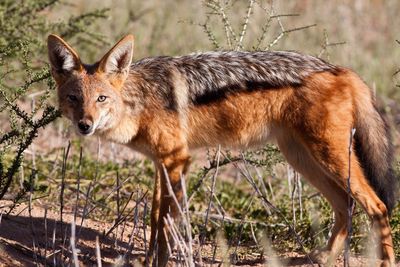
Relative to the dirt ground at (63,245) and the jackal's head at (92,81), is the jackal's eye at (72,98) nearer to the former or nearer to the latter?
the jackal's head at (92,81)

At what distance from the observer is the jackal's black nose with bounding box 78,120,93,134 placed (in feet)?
18.5

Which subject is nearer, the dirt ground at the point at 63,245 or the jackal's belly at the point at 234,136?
the dirt ground at the point at 63,245

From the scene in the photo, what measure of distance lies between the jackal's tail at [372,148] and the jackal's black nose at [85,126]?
202cm

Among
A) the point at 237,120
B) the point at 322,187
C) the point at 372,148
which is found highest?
→ the point at 237,120

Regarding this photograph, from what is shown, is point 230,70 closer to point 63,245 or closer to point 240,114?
point 240,114

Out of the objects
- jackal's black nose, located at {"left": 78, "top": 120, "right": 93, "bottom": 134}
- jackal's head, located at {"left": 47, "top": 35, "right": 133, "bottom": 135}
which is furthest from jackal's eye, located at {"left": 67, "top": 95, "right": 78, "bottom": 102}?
jackal's black nose, located at {"left": 78, "top": 120, "right": 93, "bottom": 134}

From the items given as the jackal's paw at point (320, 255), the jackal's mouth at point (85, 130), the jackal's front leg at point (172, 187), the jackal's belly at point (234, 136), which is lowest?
the jackal's paw at point (320, 255)

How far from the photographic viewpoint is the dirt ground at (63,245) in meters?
5.50

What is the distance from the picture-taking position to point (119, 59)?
19.7 feet

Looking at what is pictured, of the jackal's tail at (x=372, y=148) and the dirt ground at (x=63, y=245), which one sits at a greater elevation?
the jackal's tail at (x=372, y=148)

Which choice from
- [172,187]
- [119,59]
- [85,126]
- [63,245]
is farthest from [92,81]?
[63,245]

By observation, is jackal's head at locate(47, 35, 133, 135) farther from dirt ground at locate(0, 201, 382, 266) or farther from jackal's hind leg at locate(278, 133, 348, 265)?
jackal's hind leg at locate(278, 133, 348, 265)

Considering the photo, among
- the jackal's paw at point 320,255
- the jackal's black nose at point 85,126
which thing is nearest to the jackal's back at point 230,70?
the jackal's black nose at point 85,126

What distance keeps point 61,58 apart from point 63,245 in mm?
1484
